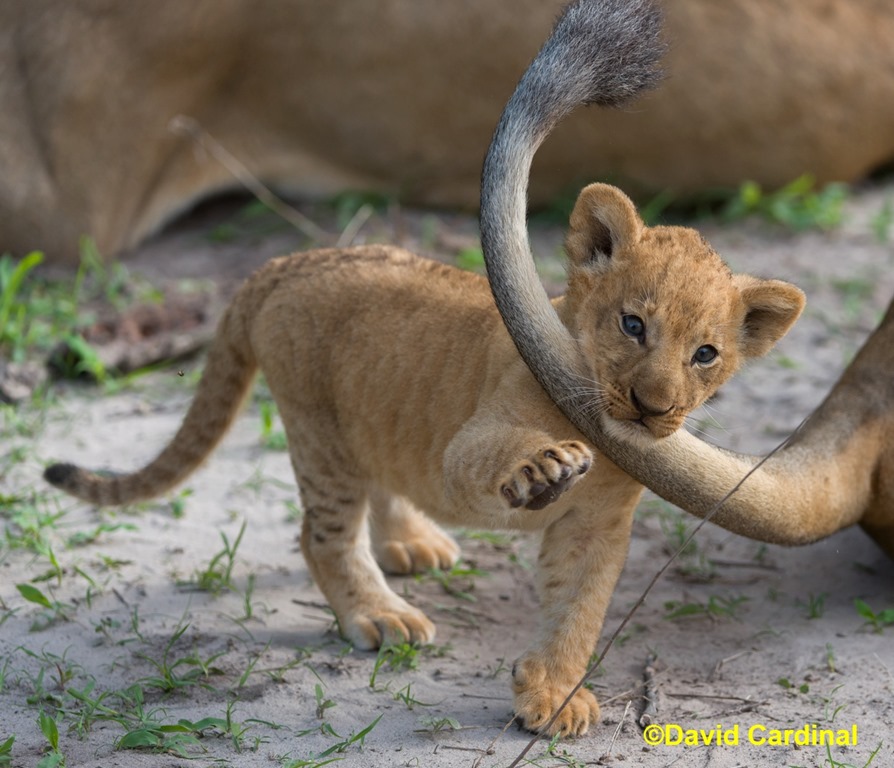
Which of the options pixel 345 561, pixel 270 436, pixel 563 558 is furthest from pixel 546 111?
pixel 270 436

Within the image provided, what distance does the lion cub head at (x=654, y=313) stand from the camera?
11.8ft

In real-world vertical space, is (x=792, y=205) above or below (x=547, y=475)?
above

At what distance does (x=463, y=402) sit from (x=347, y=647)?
100 cm

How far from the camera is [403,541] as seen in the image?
525 cm

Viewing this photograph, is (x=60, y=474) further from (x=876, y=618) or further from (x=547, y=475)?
(x=876, y=618)

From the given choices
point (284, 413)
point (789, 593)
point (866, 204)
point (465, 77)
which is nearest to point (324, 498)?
point (284, 413)

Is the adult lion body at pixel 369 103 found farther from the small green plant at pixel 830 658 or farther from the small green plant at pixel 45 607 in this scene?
the small green plant at pixel 830 658

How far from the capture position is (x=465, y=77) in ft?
26.9

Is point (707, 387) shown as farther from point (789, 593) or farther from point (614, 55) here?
point (789, 593)

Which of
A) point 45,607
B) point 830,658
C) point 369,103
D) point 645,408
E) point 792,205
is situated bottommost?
point 45,607

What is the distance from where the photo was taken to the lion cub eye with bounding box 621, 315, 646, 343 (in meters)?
3.63

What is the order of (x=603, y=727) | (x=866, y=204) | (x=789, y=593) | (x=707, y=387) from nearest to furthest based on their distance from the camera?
1. (x=707, y=387)
2. (x=603, y=727)
3. (x=789, y=593)
4. (x=866, y=204)

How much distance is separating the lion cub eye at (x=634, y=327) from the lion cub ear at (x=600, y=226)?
0.91 ft

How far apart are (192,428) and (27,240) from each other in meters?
3.21
